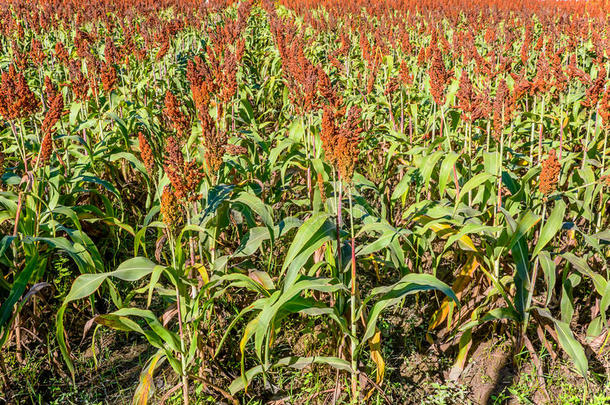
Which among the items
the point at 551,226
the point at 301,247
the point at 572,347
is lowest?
the point at 572,347

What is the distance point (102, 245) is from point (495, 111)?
116 inches

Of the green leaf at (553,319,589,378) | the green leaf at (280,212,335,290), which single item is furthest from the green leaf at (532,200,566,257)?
the green leaf at (280,212,335,290)

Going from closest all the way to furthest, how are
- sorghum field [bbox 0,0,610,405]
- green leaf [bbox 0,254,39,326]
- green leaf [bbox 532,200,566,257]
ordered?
green leaf [bbox 0,254,39,326] → sorghum field [bbox 0,0,610,405] → green leaf [bbox 532,200,566,257]

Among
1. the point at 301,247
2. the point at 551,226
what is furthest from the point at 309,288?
the point at 551,226

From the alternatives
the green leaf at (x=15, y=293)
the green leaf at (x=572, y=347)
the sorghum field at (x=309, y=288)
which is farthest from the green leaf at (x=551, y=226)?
the green leaf at (x=15, y=293)

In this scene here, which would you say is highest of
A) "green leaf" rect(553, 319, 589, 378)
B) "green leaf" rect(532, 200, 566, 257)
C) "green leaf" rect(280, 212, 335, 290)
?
"green leaf" rect(280, 212, 335, 290)

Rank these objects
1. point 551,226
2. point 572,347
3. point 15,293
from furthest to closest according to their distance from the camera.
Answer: point 551,226 < point 572,347 < point 15,293

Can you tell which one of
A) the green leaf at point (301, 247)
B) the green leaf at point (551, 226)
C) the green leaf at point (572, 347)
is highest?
the green leaf at point (301, 247)

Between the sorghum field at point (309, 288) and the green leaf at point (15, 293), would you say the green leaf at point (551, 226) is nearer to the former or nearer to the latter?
the sorghum field at point (309, 288)

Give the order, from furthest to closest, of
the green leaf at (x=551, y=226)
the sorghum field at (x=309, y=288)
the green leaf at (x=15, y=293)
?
1. the green leaf at (x=551, y=226)
2. the sorghum field at (x=309, y=288)
3. the green leaf at (x=15, y=293)

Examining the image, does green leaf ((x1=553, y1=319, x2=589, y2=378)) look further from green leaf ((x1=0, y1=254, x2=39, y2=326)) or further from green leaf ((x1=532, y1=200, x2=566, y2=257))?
green leaf ((x1=0, y1=254, x2=39, y2=326))

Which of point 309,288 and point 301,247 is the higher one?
point 301,247

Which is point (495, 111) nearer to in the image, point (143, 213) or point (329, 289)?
point (329, 289)

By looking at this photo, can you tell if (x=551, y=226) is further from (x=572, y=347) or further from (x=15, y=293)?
(x=15, y=293)
